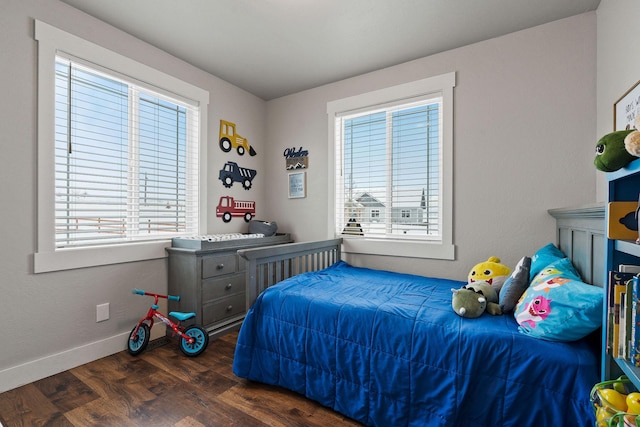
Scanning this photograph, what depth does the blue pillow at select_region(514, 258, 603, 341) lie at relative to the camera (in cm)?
112

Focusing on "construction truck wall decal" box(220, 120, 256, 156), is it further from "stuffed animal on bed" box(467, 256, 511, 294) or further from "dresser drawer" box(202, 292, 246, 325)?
"stuffed animal on bed" box(467, 256, 511, 294)

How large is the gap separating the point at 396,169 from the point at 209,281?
1.86m

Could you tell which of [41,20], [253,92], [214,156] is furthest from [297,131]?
[41,20]

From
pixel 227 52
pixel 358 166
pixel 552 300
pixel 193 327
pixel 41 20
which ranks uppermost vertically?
pixel 227 52

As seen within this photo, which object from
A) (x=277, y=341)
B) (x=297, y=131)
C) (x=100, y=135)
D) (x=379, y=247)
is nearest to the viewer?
(x=277, y=341)

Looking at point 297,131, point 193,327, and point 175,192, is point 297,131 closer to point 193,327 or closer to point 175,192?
point 175,192

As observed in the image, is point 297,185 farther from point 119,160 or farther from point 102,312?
point 102,312

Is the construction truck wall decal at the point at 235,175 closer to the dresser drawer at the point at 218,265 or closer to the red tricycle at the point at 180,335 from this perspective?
the dresser drawer at the point at 218,265

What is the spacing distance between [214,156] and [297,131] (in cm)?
90

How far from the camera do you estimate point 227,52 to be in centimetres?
253

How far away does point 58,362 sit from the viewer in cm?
196

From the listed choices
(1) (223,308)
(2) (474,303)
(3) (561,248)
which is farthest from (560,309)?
Result: (1) (223,308)

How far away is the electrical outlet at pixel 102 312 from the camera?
84.8 inches

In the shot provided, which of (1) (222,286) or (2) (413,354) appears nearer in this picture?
(2) (413,354)
